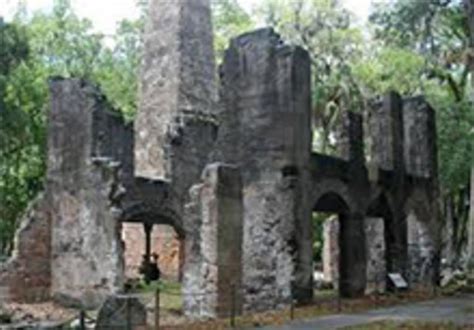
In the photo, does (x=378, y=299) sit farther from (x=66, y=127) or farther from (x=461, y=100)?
(x=461, y=100)

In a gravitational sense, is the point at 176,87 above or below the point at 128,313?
above

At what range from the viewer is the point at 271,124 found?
75.0 feet

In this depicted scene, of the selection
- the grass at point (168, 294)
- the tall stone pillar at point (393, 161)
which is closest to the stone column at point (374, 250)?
the tall stone pillar at point (393, 161)

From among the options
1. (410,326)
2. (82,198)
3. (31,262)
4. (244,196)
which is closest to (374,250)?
(244,196)

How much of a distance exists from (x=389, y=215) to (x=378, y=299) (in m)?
5.99

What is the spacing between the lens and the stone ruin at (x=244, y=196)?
20.6 meters

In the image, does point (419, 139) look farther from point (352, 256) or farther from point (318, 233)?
point (318, 233)

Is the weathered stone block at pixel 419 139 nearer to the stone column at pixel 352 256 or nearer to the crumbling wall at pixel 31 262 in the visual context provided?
the stone column at pixel 352 256

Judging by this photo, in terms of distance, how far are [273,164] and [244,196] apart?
1.24 m

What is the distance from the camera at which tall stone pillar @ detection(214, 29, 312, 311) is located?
2222 cm

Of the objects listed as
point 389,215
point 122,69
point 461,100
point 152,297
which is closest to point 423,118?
point 389,215

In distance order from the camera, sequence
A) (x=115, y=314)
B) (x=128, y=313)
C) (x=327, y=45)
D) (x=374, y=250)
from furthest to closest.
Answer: (x=327, y=45) < (x=374, y=250) < (x=115, y=314) < (x=128, y=313)

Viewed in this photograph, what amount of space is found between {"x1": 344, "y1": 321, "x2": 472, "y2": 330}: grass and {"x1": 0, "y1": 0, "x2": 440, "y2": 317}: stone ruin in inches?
133

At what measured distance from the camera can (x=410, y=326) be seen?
51.4 ft
